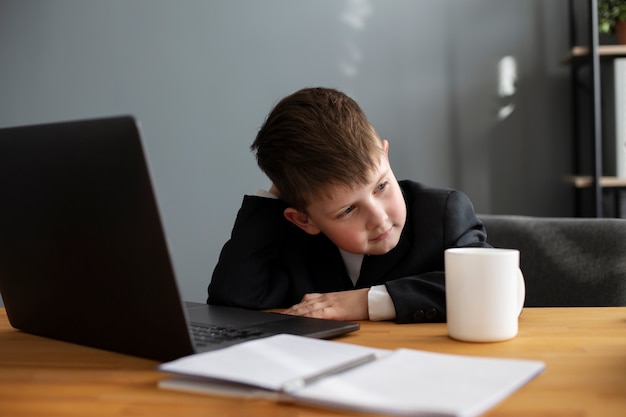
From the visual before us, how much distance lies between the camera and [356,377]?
634mm

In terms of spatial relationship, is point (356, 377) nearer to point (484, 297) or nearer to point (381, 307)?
point (484, 297)

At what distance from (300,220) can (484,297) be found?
1.66 ft

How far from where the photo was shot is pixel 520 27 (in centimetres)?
262

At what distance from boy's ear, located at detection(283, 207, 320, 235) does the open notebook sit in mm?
552

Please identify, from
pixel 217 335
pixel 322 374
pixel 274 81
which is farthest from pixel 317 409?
pixel 274 81

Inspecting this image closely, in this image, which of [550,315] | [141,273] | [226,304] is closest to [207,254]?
[226,304]

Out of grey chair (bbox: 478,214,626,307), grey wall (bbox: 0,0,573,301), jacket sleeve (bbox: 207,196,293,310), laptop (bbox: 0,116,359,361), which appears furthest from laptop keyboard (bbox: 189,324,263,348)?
grey wall (bbox: 0,0,573,301)

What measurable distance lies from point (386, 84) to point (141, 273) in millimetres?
2078

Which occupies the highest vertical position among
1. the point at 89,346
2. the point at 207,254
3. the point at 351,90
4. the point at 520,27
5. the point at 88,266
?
the point at 520,27

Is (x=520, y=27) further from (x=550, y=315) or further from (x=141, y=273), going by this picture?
(x=141, y=273)

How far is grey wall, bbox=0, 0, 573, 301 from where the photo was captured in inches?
103

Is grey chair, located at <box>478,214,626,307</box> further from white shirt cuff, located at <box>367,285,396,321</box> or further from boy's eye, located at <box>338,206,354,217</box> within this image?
white shirt cuff, located at <box>367,285,396,321</box>

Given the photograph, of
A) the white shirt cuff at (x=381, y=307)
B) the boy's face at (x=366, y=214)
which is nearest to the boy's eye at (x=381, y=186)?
the boy's face at (x=366, y=214)

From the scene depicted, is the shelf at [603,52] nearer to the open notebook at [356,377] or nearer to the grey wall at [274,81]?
the grey wall at [274,81]
